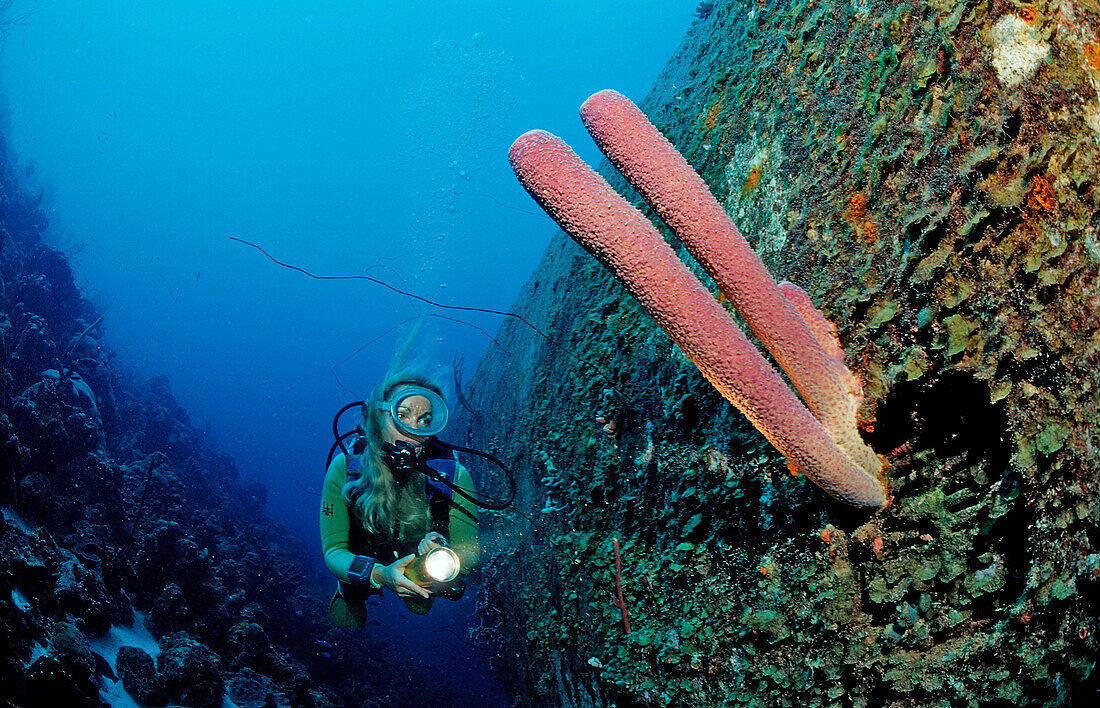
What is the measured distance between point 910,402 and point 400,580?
2.80 m

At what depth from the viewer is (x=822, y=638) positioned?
1.39m

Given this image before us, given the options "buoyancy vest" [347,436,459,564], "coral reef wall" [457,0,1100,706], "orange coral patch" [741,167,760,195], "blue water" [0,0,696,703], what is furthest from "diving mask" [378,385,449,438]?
"blue water" [0,0,696,703]

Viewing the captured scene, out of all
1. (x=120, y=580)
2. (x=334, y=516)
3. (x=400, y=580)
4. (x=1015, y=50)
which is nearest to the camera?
(x=1015, y=50)

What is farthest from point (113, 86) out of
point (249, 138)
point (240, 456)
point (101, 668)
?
point (101, 668)

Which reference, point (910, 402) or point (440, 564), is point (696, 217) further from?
point (440, 564)

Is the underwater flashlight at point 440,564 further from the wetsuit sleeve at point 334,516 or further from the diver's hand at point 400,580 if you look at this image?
the wetsuit sleeve at point 334,516

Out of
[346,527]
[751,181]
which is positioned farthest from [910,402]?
[346,527]

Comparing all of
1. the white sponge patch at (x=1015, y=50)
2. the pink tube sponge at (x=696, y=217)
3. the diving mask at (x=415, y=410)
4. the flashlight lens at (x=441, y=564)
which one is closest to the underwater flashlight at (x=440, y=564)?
the flashlight lens at (x=441, y=564)

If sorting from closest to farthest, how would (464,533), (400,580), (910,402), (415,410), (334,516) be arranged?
(910,402), (400,580), (415,410), (334,516), (464,533)

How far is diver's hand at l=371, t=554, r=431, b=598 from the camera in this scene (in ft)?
9.92

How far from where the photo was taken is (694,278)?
3.44 ft

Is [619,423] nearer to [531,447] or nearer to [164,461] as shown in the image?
[531,447]

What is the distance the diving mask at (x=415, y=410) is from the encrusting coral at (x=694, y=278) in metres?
2.62

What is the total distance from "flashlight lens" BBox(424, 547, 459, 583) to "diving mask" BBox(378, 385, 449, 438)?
82 cm
